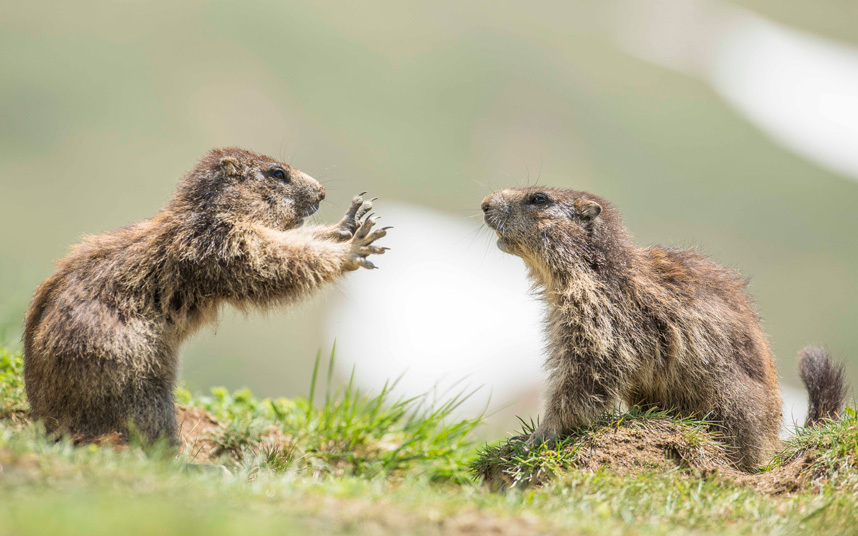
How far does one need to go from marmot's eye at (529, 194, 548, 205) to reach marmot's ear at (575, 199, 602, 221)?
12.1 inches

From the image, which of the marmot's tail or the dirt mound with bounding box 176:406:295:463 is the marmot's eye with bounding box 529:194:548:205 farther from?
the dirt mound with bounding box 176:406:295:463

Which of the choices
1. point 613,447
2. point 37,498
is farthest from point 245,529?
point 613,447

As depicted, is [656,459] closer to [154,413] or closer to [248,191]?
[154,413]

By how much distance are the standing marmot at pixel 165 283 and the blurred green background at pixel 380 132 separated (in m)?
10.7

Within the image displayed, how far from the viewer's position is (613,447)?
6.05m

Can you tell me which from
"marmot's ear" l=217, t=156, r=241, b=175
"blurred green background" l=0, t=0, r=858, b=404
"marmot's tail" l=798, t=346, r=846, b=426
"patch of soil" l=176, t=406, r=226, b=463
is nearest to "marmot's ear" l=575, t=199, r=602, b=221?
"marmot's tail" l=798, t=346, r=846, b=426

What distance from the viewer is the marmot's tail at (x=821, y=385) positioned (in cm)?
701

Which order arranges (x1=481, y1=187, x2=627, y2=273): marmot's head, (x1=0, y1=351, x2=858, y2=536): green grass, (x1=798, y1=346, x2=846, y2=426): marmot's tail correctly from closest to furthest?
(x1=0, y1=351, x2=858, y2=536): green grass → (x1=481, y1=187, x2=627, y2=273): marmot's head → (x1=798, y1=346, x2=846, y2=426): marmot's tail

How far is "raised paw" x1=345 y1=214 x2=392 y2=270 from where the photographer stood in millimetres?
6805

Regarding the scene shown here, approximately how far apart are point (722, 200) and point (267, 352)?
66.0ft

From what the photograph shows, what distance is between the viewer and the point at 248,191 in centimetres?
693

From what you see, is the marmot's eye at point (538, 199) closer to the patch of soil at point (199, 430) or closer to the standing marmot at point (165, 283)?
the standing marmot at point (165, 283)

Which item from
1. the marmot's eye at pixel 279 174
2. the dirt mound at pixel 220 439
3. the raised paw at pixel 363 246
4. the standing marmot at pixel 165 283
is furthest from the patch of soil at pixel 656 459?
the marmot's eye at pixel 279 174

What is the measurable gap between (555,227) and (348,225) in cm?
188
